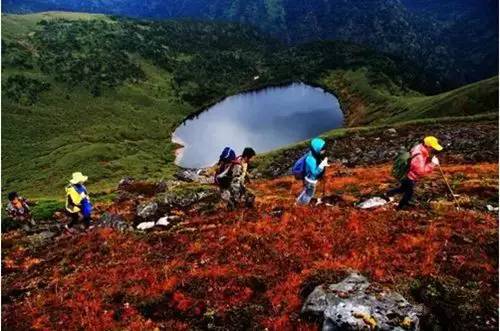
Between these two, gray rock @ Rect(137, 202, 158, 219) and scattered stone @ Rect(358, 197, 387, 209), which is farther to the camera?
gray rock @ Rect(137, 202, 158, 219)

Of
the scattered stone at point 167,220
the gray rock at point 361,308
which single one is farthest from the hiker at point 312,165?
the gray rock at point 361,308

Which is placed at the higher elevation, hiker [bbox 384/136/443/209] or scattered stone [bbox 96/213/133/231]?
hiker [bbox 384/136/443/209]

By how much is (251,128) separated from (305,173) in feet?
497

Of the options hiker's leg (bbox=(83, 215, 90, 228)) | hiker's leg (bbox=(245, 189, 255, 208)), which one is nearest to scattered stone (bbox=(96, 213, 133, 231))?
hiker's leg (bbox=(83, 215, 90, 228))

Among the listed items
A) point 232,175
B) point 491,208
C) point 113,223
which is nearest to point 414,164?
point 491,208

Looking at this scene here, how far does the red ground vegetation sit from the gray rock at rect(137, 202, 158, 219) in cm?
502

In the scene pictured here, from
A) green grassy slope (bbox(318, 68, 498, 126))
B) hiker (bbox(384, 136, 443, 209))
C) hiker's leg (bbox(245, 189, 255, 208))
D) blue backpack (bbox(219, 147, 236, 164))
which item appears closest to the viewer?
hiker (bbox(384, 136, 443, 209))

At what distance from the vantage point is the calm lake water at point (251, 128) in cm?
14838

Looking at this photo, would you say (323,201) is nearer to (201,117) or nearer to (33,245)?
(33,245)

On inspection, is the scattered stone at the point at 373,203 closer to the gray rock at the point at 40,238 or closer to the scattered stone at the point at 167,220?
the scattered stone at the point at 167,220

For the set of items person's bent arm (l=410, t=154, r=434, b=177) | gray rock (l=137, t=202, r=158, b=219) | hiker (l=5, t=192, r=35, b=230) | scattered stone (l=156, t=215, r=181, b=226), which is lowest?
hiker (l=5, t=192, r=35, b=230)

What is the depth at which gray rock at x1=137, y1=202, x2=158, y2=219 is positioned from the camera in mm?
26686

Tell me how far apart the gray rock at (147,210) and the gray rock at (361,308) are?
1644cm

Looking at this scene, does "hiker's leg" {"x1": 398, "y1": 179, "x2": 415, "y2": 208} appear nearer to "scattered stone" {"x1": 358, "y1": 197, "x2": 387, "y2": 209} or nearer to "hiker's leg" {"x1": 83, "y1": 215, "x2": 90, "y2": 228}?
"scattered stone" {"x1": 358, "y1": 197, "x2": 387, "y2": 209}
